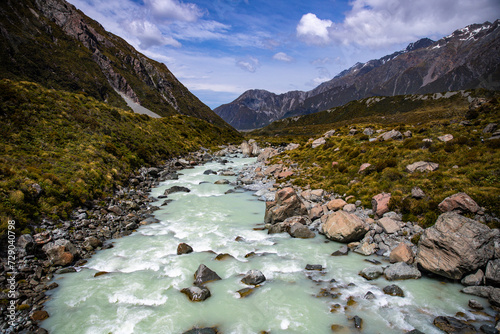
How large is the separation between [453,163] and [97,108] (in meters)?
56.2

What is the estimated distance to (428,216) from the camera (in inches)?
636

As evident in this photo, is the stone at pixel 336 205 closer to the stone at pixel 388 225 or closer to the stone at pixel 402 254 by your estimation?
the stone at pixel 388 225

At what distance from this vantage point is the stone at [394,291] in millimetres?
11227

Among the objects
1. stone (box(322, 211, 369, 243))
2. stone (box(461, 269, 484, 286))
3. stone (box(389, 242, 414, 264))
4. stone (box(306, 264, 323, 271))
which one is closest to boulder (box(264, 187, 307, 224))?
stone (box(322, 211, 369, 243))

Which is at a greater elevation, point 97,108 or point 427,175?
point 97,108

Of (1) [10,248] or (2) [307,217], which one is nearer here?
(1) [10,248]

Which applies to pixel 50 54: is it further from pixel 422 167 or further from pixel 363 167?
pixel 422 167

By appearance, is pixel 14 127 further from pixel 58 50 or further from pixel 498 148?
pixel 58 50

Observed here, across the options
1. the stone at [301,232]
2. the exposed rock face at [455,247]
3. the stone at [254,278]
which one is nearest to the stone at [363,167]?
the stone at [301,232]

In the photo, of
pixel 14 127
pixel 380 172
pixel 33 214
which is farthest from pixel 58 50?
pixel 380 172

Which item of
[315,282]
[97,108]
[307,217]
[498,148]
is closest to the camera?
[315,282]

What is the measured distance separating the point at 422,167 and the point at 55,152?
37.8m

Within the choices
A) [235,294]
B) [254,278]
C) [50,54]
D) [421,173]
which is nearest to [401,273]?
[254,278]

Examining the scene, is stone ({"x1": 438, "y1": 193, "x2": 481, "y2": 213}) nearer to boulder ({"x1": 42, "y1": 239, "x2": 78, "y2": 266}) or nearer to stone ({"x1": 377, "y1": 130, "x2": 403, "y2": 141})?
stone ({"x1": 377, "y1": 130, "x2": 403, "y2": 141})
